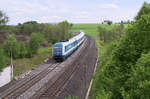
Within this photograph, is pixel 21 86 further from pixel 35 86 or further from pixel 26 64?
pixel 26 64

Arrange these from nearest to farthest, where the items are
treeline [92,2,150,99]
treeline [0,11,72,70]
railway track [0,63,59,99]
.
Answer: treeline [92,2,150,99] → railway track [0,63,59,99] → treeline [0,11,72,70]

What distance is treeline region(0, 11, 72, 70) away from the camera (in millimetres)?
33562

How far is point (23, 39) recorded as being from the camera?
2189 inches

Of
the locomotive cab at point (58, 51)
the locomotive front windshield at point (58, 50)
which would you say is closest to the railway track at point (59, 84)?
the locomotive cab at point (58, 51)

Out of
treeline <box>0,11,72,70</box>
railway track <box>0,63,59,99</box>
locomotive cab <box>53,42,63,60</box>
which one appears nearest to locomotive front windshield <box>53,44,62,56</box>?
locomotive cab <box>53,42,63,60</box>

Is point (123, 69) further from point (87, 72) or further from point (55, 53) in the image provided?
point (55, 53)

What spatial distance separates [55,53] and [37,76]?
7.97m

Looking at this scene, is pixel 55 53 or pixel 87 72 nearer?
pixel 87 72

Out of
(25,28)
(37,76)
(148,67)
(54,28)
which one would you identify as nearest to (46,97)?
(37,76)

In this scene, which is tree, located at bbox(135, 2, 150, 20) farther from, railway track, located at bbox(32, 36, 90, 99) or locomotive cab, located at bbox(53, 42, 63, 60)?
locomotive cab, located at bbox(53, 42, 63, 60)

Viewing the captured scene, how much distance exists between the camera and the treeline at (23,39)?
3356cm

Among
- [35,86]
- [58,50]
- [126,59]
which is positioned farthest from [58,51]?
[126,59]

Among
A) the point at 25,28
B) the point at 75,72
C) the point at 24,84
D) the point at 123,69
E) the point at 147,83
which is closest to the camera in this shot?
the point at 147,83

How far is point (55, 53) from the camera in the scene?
3122 centimetres
